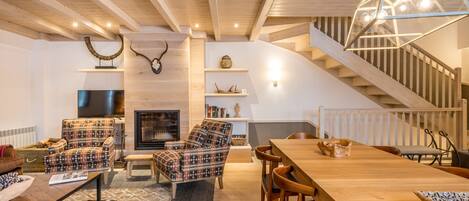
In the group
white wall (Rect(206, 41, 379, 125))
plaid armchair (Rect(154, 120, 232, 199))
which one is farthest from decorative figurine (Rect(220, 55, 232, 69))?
plaid armchair (Rect(154, 120, 232, 199))

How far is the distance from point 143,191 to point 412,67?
488cm

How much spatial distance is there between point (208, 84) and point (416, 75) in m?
3.91

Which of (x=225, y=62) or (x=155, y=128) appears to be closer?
(x=155, y=128)

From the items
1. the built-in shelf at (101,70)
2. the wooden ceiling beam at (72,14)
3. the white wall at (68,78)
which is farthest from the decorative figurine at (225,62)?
the wooden ceiling beam at (72,14)

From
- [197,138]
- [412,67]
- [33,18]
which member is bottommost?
[197,138]

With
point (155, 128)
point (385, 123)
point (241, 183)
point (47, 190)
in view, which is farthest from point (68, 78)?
point (385, 123)

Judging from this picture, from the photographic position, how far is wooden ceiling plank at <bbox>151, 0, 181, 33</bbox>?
383 cm

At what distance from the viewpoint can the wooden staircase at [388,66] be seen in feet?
17.9

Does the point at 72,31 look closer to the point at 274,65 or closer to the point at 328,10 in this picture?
A: the point at 274,65

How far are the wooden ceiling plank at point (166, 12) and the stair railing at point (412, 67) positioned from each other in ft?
7.95

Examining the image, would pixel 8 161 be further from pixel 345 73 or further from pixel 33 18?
pixel 345 73

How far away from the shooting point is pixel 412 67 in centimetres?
558

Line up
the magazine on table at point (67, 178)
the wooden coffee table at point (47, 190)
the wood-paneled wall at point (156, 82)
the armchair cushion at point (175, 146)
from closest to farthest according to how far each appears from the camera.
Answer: the wooden coffee table at point (47, 190) < the magazine on table at point (67, 178) < the armchair cushion at point (175, 146) < the wood-paneled wall at point (156, 82)

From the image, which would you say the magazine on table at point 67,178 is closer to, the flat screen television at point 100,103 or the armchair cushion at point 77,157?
the armchair cushion at point 77,157
